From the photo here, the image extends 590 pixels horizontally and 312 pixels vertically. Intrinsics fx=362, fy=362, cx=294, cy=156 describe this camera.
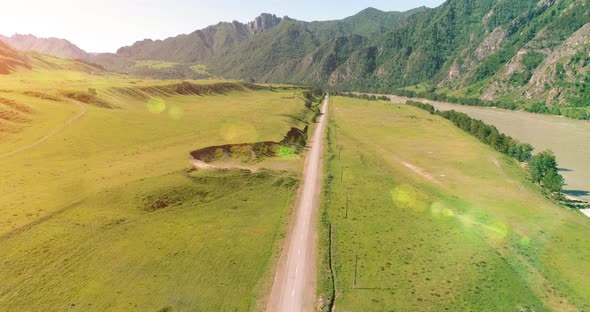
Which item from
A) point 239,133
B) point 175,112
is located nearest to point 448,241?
point 239,133

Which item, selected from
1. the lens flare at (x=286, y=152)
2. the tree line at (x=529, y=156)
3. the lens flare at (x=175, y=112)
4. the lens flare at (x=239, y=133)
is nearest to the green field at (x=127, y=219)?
the lens flare at (x=239, y=133)

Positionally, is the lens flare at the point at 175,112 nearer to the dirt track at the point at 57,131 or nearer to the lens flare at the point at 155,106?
the lens flare at the point at 155,106

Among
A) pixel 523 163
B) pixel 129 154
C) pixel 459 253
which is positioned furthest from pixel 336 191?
pixel 523 163

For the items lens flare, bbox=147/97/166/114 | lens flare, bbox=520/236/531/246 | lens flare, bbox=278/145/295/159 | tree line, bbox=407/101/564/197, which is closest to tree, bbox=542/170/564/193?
tree line, bbox=407/101/564/197

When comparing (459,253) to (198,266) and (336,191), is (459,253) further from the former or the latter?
(198,266)

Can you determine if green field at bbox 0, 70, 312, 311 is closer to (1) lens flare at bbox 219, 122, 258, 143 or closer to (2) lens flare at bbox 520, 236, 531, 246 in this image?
(1) lens flare at bbox 219, 122, 258, 143

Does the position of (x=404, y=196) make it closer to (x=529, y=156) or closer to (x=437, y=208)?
(x=437, y=208)
